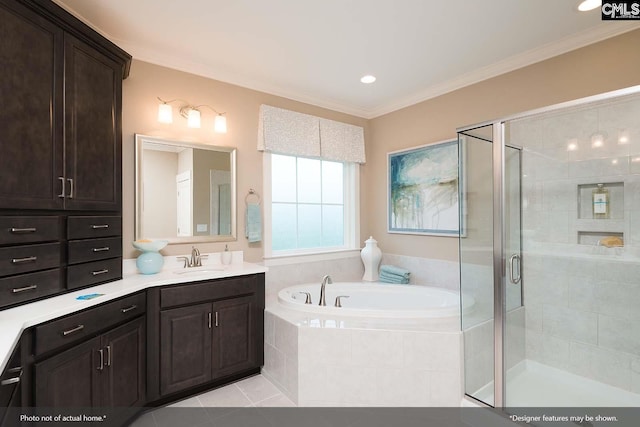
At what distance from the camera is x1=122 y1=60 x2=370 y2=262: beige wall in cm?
248

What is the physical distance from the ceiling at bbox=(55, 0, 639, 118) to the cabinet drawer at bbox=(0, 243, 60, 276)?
4.87 ft

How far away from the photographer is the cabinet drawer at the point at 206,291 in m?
2.19

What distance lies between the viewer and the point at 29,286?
1617 millimetres

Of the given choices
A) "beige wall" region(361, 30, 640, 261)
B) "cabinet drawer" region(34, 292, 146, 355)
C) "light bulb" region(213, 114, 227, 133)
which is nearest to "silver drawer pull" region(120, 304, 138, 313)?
"cabinet drawer" region(34, 292, 146, 355)

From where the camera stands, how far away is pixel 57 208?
1753mm

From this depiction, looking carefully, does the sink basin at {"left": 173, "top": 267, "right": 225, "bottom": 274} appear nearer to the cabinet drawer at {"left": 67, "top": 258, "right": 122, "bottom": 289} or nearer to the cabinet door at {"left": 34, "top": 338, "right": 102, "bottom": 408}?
the cabinet drawer at {"left": 67, "top": 258, "right": 122, "bottom": 289}

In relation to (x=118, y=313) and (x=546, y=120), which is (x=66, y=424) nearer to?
(x=118, y=313)

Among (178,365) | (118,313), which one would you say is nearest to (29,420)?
(118,313)

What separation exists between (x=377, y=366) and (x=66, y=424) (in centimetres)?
169

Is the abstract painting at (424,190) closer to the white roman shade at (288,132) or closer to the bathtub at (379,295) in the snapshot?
the bathtub at (379,295)

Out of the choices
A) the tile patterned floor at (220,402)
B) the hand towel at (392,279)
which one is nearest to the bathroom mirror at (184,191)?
the tile patterned floor at (220,402)

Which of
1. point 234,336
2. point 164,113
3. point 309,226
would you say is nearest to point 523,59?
point 309,226

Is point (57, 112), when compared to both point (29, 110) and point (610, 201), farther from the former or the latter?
point (610, 201)

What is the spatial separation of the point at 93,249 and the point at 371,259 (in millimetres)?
2586
